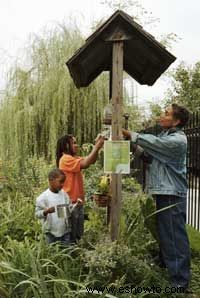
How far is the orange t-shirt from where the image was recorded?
562cm

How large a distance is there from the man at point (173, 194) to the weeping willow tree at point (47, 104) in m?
6.83

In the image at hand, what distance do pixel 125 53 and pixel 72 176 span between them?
1452mm

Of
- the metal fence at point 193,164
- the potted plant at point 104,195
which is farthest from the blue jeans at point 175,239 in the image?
the metal fence at point 193,164

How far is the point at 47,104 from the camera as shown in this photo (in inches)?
487

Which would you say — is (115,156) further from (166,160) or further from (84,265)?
(84,265)

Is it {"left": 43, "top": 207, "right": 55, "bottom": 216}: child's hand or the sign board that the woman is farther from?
the sign board

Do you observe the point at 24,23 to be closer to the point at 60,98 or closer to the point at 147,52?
the point at 60,98

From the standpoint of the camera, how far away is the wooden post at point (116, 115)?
495 cm

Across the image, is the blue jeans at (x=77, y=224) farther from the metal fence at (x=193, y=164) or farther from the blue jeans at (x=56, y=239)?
the metal fence at (x=193, y=164)

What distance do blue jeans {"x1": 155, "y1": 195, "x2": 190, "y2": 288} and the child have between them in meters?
0.95

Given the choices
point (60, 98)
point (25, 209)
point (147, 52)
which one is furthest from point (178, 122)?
point (60, 98)

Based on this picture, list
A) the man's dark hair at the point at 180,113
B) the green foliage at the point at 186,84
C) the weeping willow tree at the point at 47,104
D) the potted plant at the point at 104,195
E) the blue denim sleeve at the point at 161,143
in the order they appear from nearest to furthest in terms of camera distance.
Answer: the blue denim sleeve at the point at 161,143
the man's dark hair at the point at 180,113
the potted plant at the point at 104,195
the weeping willow tree at the point at 47,104
the green foliage at the point at 186,84

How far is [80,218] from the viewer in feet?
18.0

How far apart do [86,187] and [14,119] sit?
425cm
